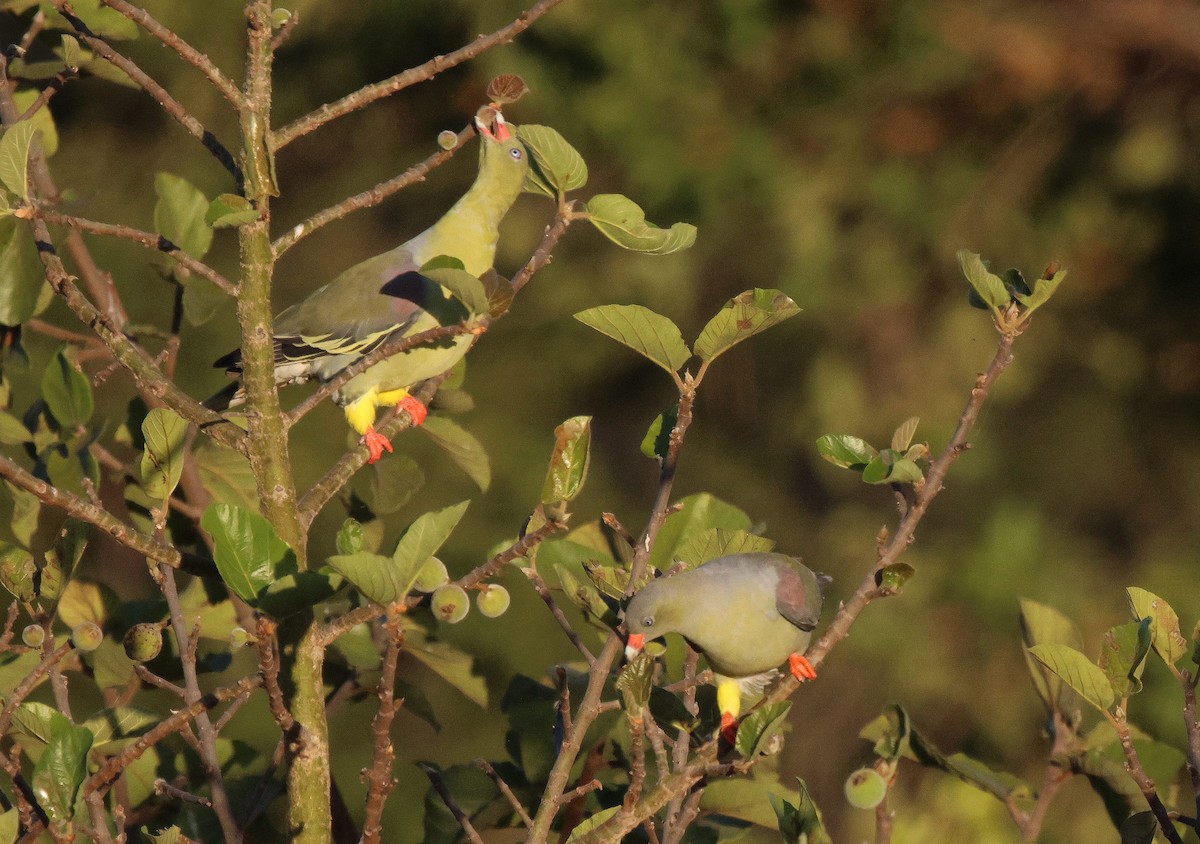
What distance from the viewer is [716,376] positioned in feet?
13.3

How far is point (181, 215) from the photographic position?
5.17 feet

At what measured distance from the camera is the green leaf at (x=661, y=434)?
3.61 ft

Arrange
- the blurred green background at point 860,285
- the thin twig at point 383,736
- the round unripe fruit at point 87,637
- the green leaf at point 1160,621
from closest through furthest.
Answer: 1. the thin twig at point 383,736
2. the green leaf at point 1160,621
3. the round unripe fruit at point 87,637
4. the blurred green background at point 860,285

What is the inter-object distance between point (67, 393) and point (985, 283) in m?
1.03

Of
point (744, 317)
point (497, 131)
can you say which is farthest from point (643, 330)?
point (497, 131)

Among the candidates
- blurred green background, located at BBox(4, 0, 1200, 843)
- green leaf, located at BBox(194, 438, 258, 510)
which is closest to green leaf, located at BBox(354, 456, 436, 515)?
green leaf, located at BBox(194, 438, 258, 510)

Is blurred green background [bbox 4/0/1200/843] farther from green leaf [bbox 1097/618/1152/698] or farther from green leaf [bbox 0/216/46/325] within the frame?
green leaf [bbox 1097/618/1152/698]

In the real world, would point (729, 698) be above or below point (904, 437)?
below

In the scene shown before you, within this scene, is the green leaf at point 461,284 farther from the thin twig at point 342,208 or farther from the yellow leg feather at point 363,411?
the yellow leg feather at point 363,411

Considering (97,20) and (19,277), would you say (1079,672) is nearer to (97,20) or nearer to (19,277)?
(19,277)

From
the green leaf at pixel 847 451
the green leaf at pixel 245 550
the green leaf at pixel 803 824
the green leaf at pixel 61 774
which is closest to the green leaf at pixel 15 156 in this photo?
the green leaf at pixel 245 550

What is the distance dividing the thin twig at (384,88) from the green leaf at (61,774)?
458mm

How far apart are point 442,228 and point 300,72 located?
2.59 meters

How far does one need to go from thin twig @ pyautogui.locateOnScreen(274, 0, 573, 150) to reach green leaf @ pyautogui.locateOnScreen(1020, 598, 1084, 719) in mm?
768
